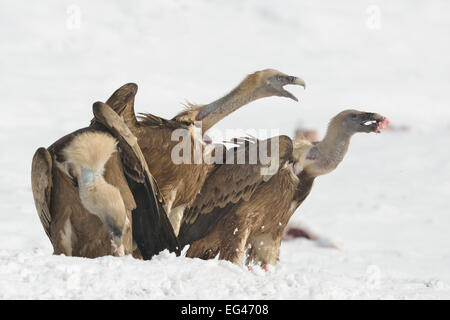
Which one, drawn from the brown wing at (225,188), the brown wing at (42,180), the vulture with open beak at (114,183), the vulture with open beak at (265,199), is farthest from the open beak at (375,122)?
the brown wing at (42,180)

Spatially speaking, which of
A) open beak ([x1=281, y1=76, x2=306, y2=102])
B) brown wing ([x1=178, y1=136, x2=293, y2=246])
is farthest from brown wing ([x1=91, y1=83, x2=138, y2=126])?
open beak ([x1=281, y1=76, x2=306, y2=102])

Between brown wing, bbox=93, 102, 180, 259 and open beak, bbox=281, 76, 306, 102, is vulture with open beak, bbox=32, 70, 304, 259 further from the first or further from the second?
open beak, bbox=281, 76, 306, 102

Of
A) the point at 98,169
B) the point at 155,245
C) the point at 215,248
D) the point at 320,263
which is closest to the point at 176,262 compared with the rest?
the point at 155,245

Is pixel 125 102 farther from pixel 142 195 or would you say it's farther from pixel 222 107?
pixel 222 107

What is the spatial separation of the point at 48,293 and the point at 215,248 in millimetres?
2763

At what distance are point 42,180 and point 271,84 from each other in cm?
250

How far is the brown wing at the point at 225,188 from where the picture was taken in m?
7.05

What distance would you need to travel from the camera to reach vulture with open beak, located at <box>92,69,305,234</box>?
6.78m

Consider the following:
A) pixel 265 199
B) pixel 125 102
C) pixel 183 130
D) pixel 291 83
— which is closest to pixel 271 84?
pixel 291 83

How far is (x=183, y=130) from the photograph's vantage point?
6887mm

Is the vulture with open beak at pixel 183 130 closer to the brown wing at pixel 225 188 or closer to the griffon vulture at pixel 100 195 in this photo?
the brown wing at pixel 225 188

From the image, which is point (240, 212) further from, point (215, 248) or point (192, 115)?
point (192, 115)

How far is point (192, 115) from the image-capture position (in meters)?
7.08

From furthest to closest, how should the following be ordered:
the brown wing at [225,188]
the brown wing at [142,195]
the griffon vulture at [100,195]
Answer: the brown wing at [225,188]
the brown wing at [142,195]
the griffon vulture at [100,195]
